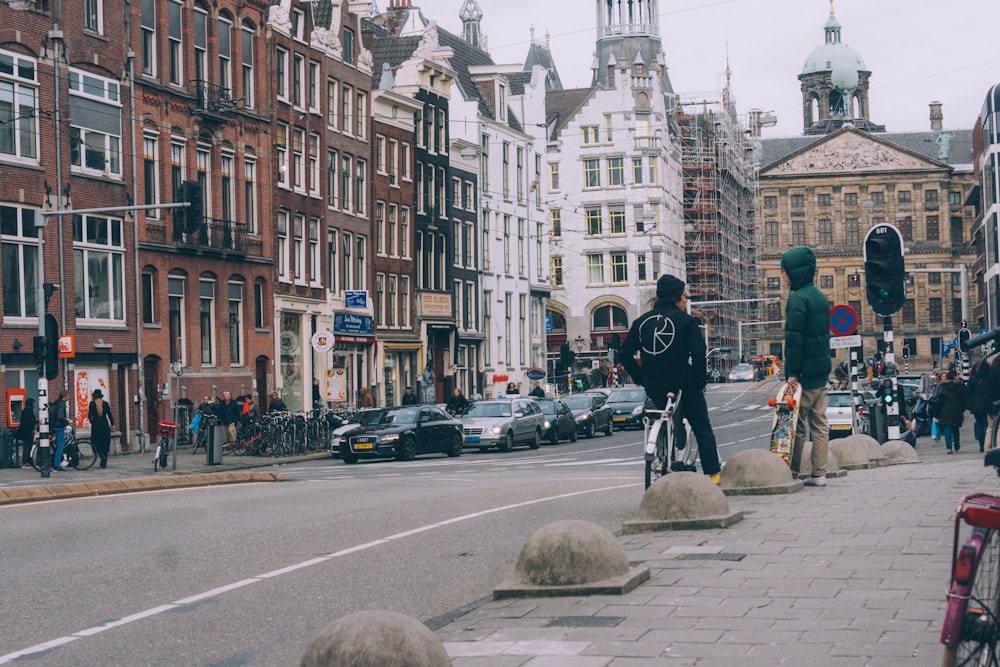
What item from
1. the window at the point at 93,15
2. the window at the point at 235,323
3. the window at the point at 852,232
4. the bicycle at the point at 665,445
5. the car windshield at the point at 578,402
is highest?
the window at the point at 852,232

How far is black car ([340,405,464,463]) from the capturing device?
36031mm

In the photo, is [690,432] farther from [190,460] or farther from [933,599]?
[190,460]

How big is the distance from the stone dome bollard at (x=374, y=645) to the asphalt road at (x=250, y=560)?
6.95 feet

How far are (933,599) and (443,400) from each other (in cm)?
5988

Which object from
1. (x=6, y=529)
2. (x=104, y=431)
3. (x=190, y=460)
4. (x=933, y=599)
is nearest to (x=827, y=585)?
(x=933, y=599)

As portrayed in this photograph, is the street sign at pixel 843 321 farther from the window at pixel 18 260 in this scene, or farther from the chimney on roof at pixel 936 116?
the chimney on roof at pixel 936 116

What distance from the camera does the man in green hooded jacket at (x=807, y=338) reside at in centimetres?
1416

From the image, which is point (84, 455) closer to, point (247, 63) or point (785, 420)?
point (247, 63)

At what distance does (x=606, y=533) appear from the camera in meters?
9.06

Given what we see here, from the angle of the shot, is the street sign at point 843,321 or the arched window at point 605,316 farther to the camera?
the arched window at point 605,316

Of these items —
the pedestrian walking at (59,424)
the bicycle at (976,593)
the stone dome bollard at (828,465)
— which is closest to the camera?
the bicycle at (976,593)

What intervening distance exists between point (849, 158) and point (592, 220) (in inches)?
2175

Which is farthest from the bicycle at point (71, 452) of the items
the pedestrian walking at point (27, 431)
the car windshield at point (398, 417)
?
the car windshield at point (398, 417)

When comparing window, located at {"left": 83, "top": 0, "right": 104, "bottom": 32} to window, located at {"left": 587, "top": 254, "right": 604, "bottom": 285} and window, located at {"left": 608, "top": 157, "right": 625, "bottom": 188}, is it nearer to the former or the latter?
window, located at {"left": 587, "top": 254, "right": 604, "bottom": 285}
